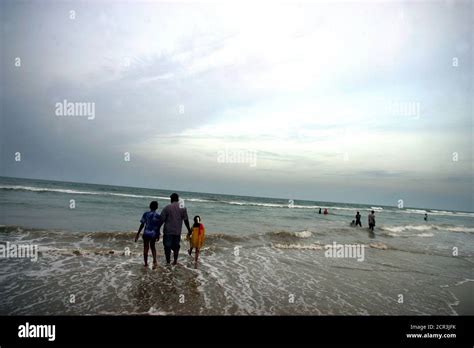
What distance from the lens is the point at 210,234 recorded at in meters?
15.8

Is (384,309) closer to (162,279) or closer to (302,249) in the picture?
(162,279)
